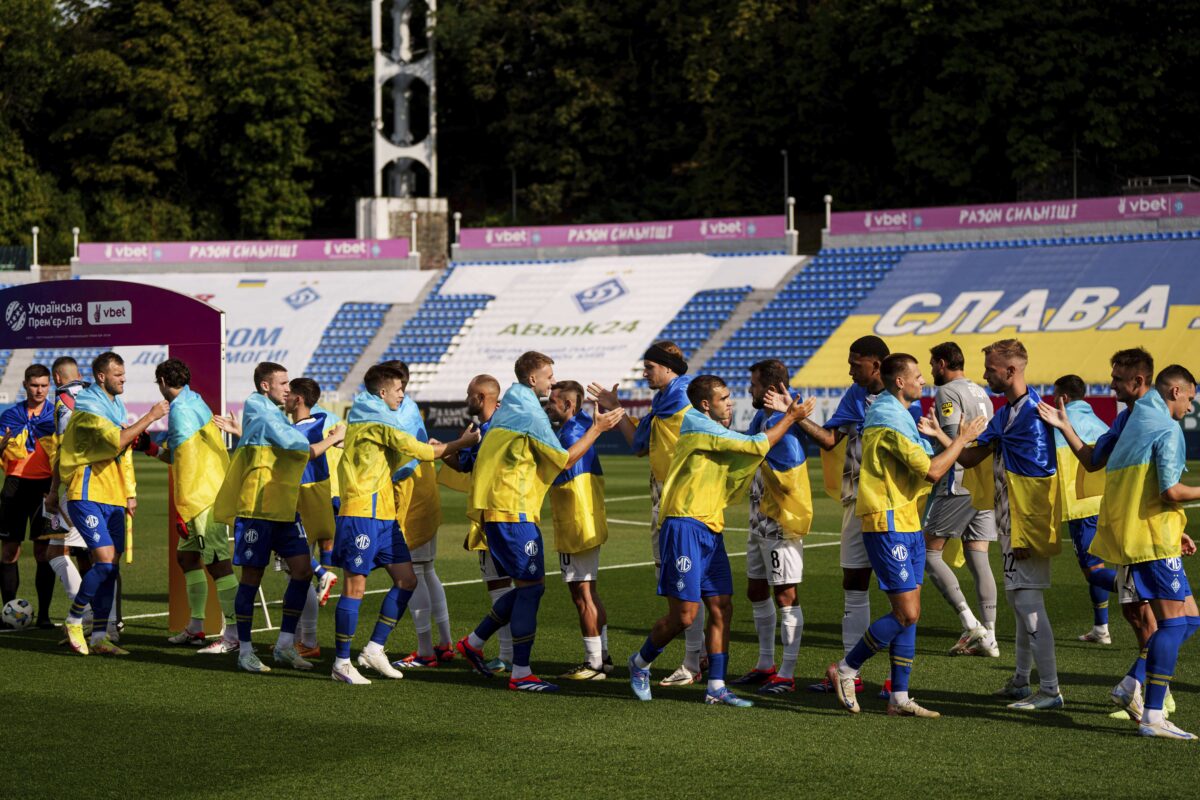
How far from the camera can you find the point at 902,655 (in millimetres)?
8625

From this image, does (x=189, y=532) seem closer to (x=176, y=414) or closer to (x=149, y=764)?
(x=176, y=414)

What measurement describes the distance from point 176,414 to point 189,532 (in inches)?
34.5

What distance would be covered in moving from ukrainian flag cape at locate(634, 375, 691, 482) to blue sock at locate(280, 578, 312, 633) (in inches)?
96.4

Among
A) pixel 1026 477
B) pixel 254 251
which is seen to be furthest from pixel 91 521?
pixel 254 251

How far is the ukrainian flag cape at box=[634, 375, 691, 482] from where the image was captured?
9.98m

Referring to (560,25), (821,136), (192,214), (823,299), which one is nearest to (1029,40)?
(821,136)

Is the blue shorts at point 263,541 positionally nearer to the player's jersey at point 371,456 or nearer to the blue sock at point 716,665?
the player's jersey at point 371,456

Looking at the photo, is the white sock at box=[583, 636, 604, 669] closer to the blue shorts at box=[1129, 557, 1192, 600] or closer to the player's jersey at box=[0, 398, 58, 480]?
the blue shorts at box=[1129, 557, 1192, 600]

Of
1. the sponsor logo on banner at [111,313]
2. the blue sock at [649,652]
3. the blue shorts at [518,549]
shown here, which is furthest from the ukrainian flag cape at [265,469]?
the blue sock at [649,652]

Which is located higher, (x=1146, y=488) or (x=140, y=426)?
(x=140, y=426)

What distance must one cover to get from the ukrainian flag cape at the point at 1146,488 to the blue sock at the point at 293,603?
17.1ft

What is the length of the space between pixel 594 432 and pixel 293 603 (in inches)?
98.0

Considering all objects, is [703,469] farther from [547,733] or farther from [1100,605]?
[1100,605]

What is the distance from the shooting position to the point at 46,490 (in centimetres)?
1245
